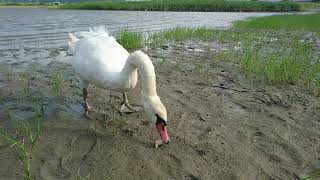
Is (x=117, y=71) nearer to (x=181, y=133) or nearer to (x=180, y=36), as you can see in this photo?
(x=181, y=133)

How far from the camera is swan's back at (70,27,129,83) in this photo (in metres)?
5.74

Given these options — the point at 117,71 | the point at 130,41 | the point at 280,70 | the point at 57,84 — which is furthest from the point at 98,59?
the point at 130,41

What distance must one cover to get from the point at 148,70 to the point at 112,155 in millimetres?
1180

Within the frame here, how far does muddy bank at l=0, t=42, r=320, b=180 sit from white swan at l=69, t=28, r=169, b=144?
487 mm

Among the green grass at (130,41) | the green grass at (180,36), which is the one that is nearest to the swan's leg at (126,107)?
the green grass at (130,41)

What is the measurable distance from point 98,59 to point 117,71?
1.47 ft

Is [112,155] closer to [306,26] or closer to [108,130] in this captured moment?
[108,130]

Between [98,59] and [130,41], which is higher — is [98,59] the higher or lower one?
the higher one

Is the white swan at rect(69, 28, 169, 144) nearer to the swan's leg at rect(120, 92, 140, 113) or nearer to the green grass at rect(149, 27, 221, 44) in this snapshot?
the swan's leg at rect(120, 92, 140, 113)

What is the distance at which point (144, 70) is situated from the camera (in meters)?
5.02

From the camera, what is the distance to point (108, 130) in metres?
5.79

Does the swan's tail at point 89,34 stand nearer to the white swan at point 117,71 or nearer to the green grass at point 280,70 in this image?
the white swan at point 117,71

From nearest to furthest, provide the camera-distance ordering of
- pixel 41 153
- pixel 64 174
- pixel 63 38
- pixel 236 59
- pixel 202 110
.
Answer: pixel 64 174 < pixel 41 153 < pixel 202 110 < pixel 236 59 < pixel 63 38

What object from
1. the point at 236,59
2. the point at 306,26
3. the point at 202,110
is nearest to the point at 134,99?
the point at 202,110
